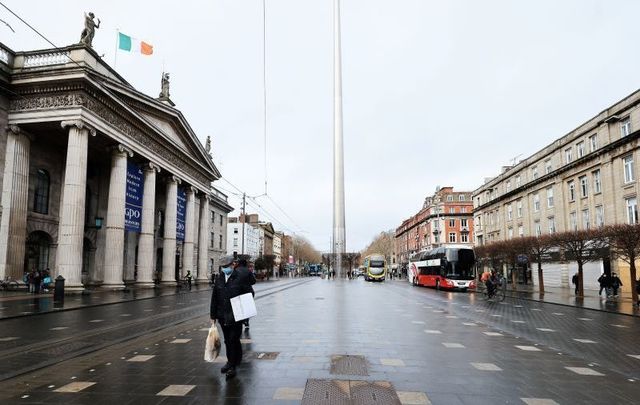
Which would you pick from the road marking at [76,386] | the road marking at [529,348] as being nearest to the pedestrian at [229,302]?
the road marking at [76,386]

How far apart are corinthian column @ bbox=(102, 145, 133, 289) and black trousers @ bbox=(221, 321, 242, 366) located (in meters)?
25.8

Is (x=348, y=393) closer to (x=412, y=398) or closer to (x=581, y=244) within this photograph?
(x=412, y=398)

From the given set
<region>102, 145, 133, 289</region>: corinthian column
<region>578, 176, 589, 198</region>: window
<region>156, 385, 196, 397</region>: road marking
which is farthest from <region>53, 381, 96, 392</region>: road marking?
<region>578, 176, 589, 198</region>: window

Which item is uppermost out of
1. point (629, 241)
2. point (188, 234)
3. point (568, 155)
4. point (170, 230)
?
point (568, 155)

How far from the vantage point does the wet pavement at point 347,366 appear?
5590 millimetres

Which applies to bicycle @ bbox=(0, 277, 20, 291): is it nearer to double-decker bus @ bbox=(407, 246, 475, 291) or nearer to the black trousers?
the black trousers

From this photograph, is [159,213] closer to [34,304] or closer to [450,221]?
[34,304]

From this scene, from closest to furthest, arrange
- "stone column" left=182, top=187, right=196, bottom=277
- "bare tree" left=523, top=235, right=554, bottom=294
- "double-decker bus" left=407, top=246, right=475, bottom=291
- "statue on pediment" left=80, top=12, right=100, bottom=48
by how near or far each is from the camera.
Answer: "statue on pediment" left=80, top=12, right=100, bottom=48, "bare tree" left=523, top=235, right=554, bottom=294, "double-decker bus" left=407, top=246, right=475, bottom=291, "stone column" left=182, top=187, right=196, bottom=277

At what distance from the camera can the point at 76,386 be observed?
599 cm

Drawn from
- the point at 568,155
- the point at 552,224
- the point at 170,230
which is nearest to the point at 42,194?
the point at 170,230

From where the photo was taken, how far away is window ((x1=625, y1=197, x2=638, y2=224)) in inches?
1229

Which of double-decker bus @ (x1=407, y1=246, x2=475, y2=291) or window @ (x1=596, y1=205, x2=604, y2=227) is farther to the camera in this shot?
double-decker bus @ (x1=407, y1=246, x2=475, y2=291)

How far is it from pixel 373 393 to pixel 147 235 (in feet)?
105

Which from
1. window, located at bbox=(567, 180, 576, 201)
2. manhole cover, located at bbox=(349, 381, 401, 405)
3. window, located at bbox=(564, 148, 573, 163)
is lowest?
manhole cover, located at bbox=(349, 381, 401, 405)
